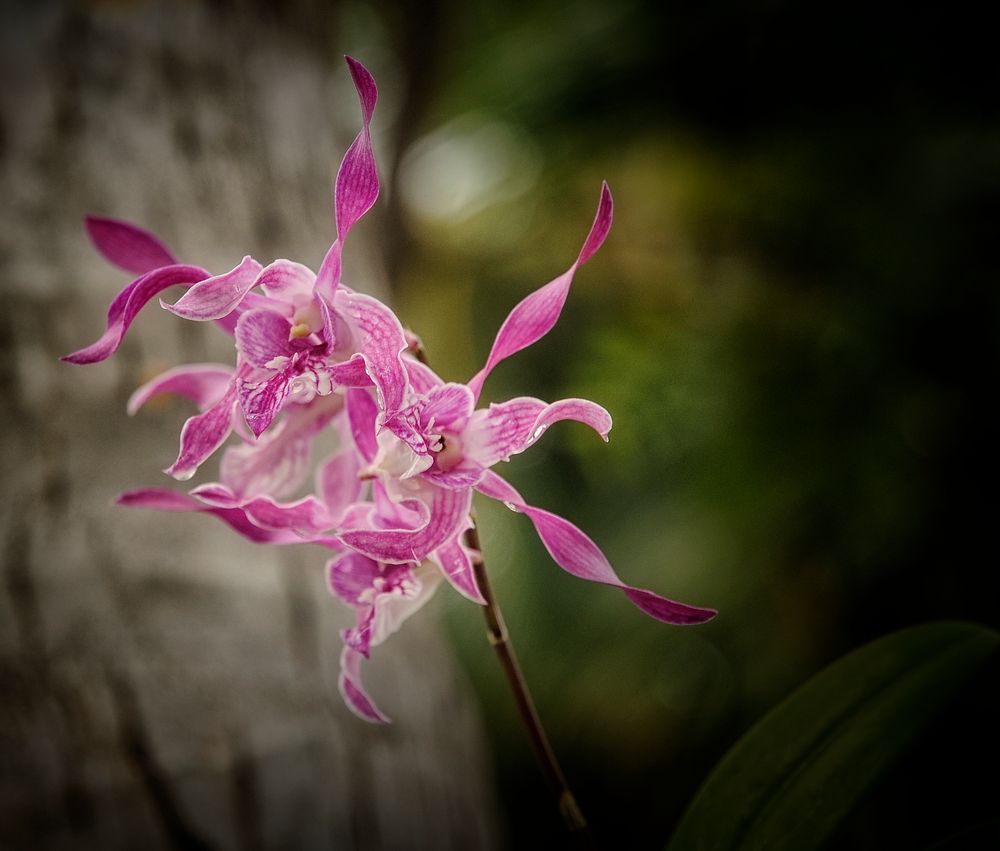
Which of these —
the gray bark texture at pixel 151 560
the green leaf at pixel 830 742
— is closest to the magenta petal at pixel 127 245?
the gray bark texture at pixel 151 560

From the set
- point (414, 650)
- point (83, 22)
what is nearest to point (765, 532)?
point (414, 650)

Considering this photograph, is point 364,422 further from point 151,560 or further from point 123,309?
point 151,560

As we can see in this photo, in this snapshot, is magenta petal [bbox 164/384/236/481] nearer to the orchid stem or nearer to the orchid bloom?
the orchid bloom

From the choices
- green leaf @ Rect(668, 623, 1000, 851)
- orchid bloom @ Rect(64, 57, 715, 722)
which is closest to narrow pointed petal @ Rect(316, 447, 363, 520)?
orchid bloom @ Rect(64, 57, 715, 722)

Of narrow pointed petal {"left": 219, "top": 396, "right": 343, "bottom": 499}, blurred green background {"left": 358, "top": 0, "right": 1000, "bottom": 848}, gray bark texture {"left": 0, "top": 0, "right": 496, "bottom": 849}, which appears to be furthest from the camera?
blurred green background {"left": 358, "top": 0, "right": 1000, "bottom": 848}

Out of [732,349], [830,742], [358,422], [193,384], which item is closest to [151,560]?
[193,384]

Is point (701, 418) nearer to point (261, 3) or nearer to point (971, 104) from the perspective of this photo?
point (971, 104)
